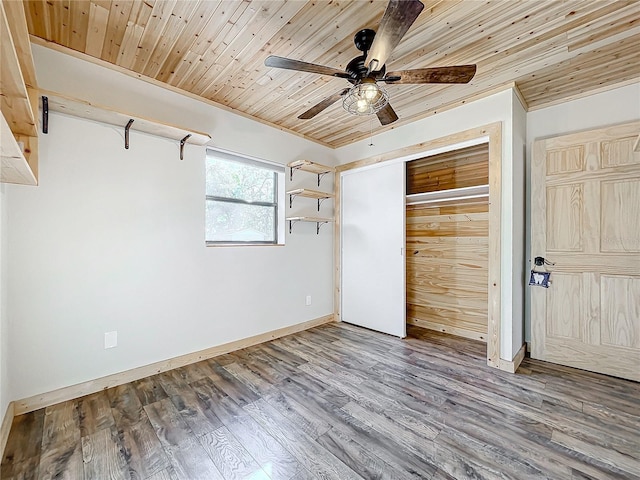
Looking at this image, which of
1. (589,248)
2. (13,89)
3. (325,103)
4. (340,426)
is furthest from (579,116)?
(13,89)

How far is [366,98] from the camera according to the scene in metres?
1.89

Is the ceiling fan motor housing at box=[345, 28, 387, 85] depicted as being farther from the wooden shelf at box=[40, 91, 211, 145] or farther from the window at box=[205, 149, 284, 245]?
the window at box=[205, 149, 284, 245]

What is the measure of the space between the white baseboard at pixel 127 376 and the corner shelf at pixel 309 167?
6.73ft

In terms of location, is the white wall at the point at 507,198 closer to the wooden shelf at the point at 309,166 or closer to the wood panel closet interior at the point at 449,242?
the wood panel closet interior at the point at 449,242

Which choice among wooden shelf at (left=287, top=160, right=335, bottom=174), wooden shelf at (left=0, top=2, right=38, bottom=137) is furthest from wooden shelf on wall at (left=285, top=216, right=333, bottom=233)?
wooden shelf at (left=0, top=2, right=38, bottom=137)

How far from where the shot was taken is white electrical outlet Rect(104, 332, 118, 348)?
7.25 feet

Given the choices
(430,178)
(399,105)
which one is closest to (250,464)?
(399,105)

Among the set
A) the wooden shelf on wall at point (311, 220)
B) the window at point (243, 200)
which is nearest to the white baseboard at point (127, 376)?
the window at point (243, 200)

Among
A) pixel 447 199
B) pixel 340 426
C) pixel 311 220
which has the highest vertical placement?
pixel 447 199

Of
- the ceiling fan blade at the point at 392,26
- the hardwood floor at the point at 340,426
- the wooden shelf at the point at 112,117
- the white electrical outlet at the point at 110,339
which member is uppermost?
the ceiling fan blade at the point at 392,26

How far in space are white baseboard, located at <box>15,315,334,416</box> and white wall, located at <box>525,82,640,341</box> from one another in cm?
304

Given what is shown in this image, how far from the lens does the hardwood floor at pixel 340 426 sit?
145cm

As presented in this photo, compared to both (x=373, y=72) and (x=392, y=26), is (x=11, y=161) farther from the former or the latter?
(x=373, y=72)

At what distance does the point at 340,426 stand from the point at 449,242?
2.70 meters
